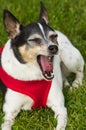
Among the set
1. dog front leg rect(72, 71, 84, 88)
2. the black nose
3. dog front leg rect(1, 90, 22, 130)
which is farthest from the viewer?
dog front leg rect(72, 71, 84, 88)

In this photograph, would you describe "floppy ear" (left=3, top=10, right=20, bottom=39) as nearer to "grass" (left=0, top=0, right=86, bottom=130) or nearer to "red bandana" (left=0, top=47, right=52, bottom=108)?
"red bandana" (left=0, top=47, right=52, bottom=108)

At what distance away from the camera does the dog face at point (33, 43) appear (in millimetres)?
5293

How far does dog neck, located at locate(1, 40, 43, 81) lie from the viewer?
214 inches

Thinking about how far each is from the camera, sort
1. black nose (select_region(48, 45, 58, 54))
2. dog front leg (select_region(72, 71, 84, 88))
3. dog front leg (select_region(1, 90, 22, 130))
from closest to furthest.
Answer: black nose (select_region(48, 45, 58, 54)) → dog front leg (select_region(1, 90, 22, 130)) → dog front leg (select_region(72, 71, 84, 88))

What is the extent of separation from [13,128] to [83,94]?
0.92 m

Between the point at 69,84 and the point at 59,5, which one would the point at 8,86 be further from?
the point at 59,5

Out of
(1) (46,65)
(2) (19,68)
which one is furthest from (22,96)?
(1) (46,65)

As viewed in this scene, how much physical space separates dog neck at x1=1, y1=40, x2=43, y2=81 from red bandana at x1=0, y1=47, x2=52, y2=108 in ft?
0.18

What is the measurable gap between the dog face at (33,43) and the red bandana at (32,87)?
0.76ft

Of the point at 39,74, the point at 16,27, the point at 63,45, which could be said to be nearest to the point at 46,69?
the point at 39,74

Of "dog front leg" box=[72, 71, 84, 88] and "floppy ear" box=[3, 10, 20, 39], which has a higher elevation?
"floppy ear" box=[3, 10, 20, 39]

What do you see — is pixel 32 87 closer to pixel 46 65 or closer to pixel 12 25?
pixel 46 65

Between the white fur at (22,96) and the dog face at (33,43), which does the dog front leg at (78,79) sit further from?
the dog face at (33,43)

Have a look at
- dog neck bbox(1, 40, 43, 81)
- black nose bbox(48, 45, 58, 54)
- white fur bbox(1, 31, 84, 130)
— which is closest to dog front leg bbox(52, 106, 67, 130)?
white fur bbox(1, 31, 84, 130)
